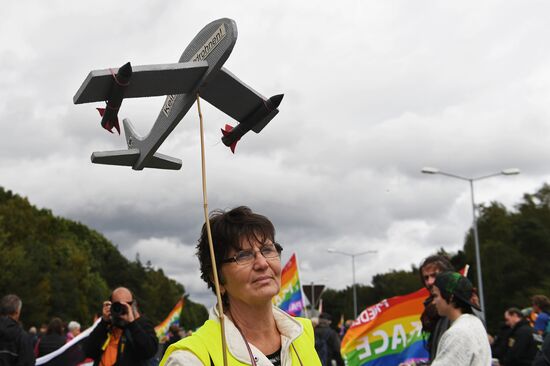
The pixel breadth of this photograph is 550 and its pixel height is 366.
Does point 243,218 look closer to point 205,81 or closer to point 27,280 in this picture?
point 205,81

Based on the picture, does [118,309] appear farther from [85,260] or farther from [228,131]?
[85,260]

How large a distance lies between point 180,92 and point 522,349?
24.9 ft

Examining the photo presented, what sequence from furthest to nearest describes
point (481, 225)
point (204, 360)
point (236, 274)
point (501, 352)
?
point (481, 225)
point (501, 352)
point (236, 274)
point (204, 360)

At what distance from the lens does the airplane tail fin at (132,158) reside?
9.60ft

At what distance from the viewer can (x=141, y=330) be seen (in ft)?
18.3

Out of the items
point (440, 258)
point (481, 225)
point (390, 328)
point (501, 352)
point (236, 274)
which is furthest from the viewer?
point (481, 225)

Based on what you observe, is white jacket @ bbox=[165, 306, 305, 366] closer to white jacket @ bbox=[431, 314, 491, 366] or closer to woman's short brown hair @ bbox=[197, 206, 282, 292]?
woman's short brown hair @ bbox=[197, 206, 282, 292]

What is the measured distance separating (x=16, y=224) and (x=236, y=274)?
55496 millimetres

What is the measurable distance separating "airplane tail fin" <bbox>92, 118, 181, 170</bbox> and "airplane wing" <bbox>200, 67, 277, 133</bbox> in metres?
0.34

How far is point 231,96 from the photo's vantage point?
282 centimetres

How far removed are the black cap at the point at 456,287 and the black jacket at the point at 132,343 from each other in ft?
7.26

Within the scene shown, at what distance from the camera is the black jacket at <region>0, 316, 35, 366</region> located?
23.6ft

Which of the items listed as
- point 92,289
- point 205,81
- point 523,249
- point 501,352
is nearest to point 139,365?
point 205,81

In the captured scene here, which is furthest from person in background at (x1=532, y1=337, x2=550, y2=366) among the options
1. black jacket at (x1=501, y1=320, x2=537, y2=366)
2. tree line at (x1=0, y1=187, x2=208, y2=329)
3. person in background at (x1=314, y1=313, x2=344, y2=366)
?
tree line at (x1=0, y1=187, x2=208, y2=329)
